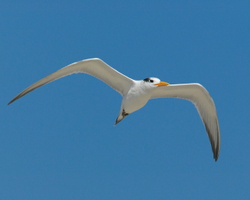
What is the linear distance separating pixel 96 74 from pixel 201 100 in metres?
4.04

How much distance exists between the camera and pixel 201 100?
1452cm

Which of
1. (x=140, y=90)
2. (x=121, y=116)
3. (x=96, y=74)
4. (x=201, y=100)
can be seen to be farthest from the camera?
(x=201, y=100)

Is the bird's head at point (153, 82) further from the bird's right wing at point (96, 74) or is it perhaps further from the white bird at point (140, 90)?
the bird's right wing at point (96, 74)

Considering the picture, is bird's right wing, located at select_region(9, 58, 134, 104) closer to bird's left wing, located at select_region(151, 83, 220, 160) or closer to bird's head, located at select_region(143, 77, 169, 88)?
bird's head, located at select_region(143, 77, 169, 88)

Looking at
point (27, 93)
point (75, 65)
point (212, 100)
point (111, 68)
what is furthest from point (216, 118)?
point (27, 93)

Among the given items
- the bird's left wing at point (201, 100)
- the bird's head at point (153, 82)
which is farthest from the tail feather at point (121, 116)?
the bird's head at point (153, 82)

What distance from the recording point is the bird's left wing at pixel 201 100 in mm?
14195

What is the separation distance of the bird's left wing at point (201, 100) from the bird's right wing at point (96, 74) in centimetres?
119

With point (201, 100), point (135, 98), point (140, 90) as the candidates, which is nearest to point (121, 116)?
point (135, 98)

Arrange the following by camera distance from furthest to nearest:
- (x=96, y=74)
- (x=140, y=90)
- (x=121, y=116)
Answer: (x=121, y=116) → (x=96, y=74) → (x=140, y=90)

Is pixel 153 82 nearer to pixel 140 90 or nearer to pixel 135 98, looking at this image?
pixel 140 90

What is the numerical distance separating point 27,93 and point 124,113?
11.7 feet

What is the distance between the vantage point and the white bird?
13.5 meters

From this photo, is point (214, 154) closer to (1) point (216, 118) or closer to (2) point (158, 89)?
(1) point (216, 118)
